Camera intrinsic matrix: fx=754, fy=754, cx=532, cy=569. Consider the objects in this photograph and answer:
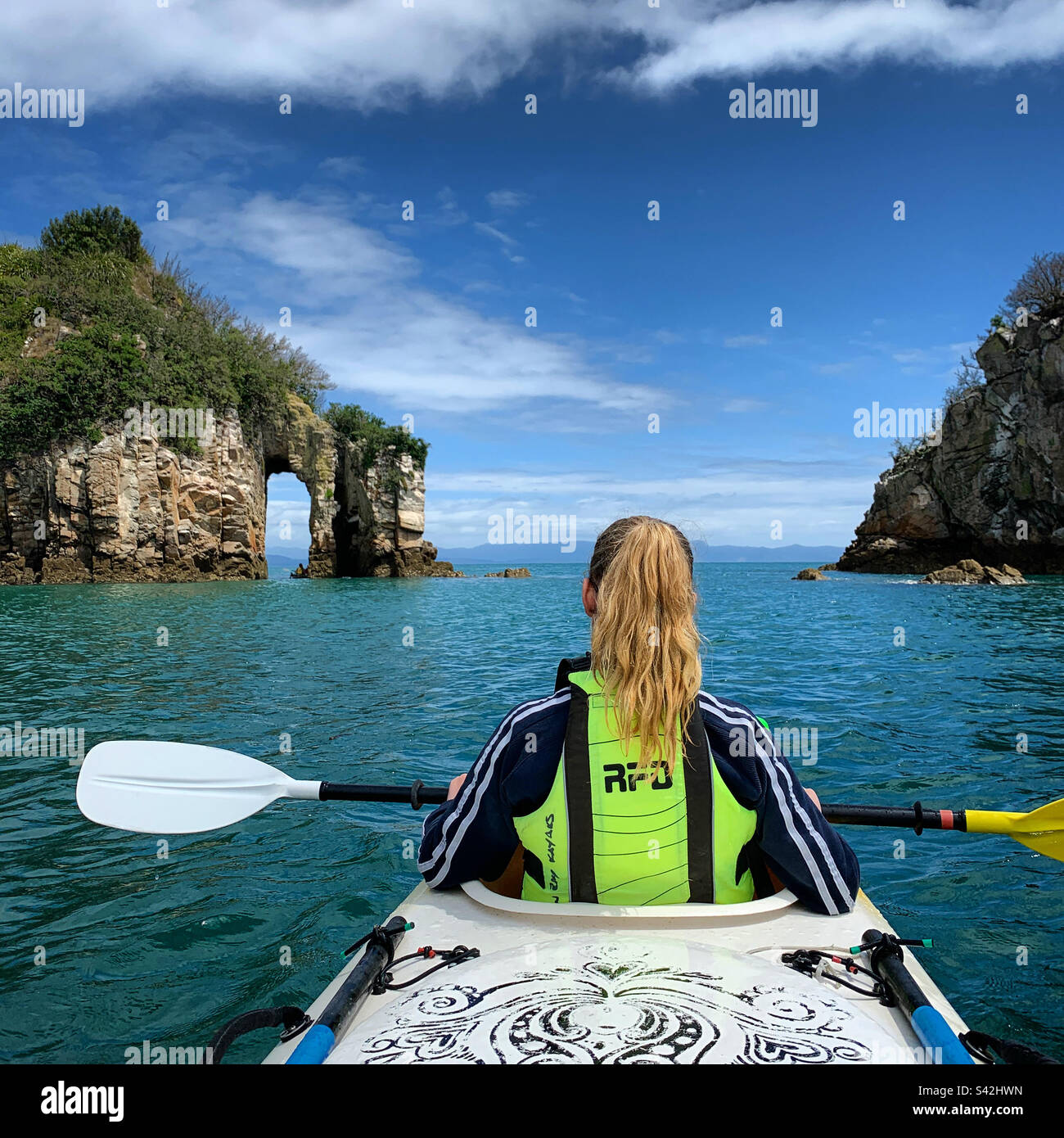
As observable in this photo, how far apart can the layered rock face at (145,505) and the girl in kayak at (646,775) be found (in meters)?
38.0

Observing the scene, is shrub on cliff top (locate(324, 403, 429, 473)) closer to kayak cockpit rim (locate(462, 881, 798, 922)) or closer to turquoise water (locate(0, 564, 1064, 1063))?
turquoise water (locate(0, 564, 1064, 1063))

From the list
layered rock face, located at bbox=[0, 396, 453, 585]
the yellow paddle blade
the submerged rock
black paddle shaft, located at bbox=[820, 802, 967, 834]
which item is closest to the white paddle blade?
black paddle shaft, located at bbox=[820, 802, 967, 834]

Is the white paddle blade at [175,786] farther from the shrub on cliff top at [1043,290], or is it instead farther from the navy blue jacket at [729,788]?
the shrub on cliff top at [1043,290]

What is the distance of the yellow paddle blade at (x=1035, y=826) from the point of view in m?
3.48

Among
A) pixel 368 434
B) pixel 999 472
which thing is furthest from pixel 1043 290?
pixel 368 434

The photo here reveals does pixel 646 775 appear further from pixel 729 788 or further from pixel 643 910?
pixel 643 910

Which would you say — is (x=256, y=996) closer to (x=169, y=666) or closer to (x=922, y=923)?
(x=922, y=923)

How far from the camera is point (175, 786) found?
13.9 ft

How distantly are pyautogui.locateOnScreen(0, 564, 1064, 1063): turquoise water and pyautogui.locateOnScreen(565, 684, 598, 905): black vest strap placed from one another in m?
0.83

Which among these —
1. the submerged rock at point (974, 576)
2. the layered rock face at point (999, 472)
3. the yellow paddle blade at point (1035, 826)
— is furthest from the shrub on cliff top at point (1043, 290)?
the yellow paddle blade at point (1035, 826)

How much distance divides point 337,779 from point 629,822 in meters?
5.41

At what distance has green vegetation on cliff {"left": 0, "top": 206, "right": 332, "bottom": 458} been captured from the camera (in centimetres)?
3541
